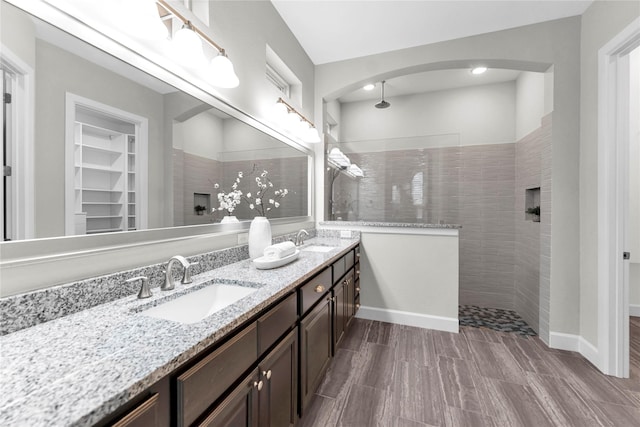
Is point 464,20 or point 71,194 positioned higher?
point 464,20

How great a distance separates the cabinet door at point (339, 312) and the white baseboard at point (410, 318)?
29.4 inches

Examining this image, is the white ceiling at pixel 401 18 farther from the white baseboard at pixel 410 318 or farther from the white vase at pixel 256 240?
the white baseboard at pixel 410 318

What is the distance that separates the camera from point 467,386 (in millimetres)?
1784

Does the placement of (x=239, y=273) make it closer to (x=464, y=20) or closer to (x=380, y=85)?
(x=464, y=20)

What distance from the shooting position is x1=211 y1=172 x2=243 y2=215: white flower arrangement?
1.62 metres

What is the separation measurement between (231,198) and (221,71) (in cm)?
Result: 73

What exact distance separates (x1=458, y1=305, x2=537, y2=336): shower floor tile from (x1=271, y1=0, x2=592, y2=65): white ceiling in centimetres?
288

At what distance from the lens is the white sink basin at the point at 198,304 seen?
3.33 feet

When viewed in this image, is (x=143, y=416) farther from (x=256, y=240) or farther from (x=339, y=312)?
(x=339, y=312)

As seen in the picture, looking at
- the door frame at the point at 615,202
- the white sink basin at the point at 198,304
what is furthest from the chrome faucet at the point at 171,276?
the door frame at the point at 615,202

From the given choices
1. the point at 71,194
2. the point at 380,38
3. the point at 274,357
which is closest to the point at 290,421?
the point at 274,357

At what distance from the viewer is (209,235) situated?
1.52m

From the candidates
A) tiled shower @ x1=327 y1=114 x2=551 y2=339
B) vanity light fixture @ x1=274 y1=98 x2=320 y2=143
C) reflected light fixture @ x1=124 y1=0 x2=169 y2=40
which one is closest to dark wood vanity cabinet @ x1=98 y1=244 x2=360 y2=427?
reflected light fixture @ x1=124 y1=0 x2=169 y2=40

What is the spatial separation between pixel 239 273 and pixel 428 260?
1971 mm
